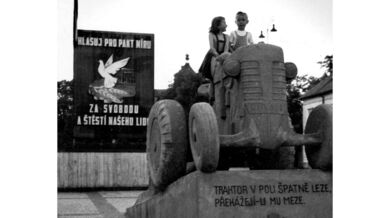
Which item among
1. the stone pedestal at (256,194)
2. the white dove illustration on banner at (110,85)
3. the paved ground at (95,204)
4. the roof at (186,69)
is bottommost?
the paved ground at (95,204)

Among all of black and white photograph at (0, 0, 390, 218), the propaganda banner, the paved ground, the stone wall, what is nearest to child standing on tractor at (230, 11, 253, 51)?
black and white photograph at (0, 0, 390, 218)

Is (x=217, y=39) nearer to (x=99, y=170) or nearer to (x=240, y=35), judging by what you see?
(x=240, y=35)

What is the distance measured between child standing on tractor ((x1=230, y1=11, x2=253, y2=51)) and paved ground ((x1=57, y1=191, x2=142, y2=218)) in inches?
141

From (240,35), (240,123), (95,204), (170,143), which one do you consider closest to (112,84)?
(95,204)

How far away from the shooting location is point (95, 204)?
1255 cm

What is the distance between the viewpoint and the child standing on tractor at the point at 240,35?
7.92 meters

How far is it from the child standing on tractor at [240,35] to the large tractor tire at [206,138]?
7.07 feet

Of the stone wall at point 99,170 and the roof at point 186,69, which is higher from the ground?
the roof at point 186,69

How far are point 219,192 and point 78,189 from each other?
1101 centimetres

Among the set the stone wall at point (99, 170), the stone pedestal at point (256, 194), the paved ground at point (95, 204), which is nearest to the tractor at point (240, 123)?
the stone pedestal at point (256, 194)

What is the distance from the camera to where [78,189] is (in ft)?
53.7

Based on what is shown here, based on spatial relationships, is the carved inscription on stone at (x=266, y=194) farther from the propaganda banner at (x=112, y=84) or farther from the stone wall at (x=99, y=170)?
the propaganda banner at (x=112, y=84)
